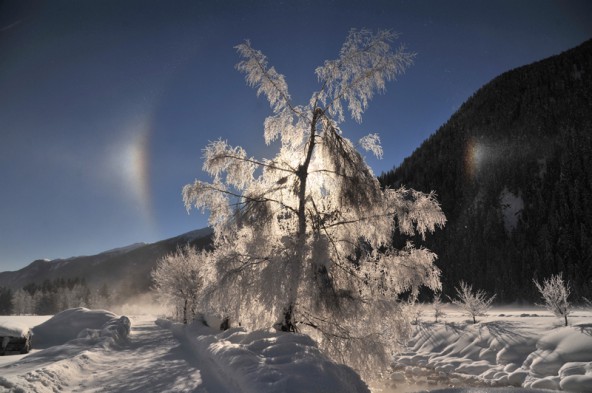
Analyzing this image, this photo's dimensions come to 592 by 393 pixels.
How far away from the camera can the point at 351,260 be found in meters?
8.97

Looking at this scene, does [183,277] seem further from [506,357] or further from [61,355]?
[506,357]

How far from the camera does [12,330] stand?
13383 millimetres

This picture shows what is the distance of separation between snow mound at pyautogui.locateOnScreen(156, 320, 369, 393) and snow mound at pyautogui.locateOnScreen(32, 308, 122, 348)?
11155 mm

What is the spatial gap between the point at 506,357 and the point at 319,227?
642 inches

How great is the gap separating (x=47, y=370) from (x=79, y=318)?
14.0 metres

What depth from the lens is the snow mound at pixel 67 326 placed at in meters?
16.6

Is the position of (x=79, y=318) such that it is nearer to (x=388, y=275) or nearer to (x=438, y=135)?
(x=388, y=275)

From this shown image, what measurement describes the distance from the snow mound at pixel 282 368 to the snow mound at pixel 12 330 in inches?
437

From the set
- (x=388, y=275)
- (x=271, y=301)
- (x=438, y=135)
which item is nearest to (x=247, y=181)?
(x=271, y=301)

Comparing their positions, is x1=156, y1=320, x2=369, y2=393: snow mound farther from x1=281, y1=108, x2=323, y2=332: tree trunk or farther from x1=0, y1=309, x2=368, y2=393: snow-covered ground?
x1=281, y1=108, x2=323, y2=332: tree trunk

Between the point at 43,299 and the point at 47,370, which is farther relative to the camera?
the point at 43,299

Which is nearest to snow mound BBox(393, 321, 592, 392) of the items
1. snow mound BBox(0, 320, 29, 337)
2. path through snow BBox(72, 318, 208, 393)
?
path through snow BBox(72, 318, 208, 393)

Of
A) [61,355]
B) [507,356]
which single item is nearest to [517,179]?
[507,356]

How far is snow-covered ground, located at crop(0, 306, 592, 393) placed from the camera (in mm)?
5648
